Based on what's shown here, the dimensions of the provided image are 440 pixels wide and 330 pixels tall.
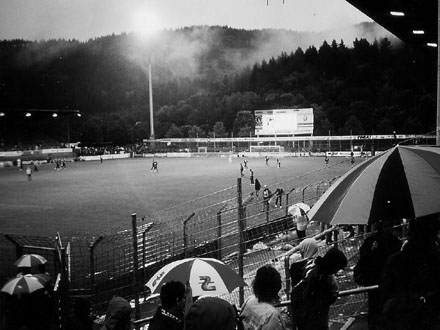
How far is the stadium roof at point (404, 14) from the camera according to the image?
905 centimetres

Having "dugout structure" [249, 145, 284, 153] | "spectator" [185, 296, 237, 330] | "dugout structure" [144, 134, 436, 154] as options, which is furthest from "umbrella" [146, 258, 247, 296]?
"dugout structure" [249, 145, 284, 153]

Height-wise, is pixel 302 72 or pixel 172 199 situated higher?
pixel 302 72

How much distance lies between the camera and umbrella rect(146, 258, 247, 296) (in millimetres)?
4289

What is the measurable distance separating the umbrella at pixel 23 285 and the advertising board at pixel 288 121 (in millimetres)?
74554

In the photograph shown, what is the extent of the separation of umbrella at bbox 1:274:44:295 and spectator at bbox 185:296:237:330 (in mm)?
3550

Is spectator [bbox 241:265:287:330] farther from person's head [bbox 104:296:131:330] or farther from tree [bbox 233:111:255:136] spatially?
tree [bbox 233:111:255:136]

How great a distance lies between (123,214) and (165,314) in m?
15.6

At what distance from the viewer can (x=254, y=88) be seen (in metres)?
141

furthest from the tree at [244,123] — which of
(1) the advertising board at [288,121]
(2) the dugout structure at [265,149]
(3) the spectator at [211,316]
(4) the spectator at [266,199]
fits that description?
(3) the spectator at [211,316]

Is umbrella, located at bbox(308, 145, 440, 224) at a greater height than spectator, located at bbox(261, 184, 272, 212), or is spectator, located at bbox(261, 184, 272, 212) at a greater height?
umbrella, located at bbox(308, 145, 440, 224)

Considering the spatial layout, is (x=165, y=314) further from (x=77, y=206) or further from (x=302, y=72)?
(x=302, y=72)

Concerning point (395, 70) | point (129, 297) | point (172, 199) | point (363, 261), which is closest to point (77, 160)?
point (172, 199)

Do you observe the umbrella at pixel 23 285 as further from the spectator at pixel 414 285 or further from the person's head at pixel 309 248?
the spectator at pixel 414 285

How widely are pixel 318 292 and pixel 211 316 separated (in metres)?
1.15
